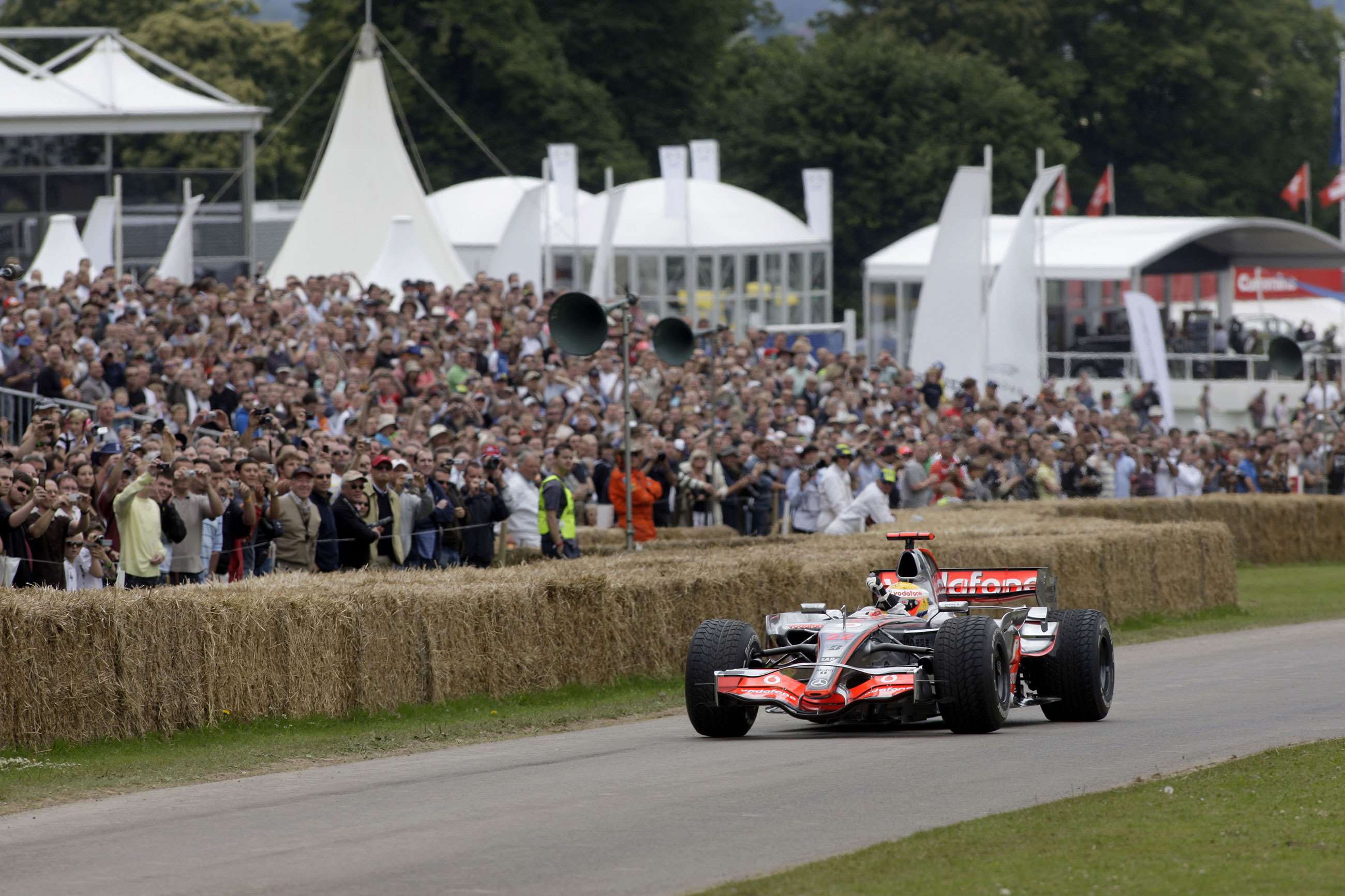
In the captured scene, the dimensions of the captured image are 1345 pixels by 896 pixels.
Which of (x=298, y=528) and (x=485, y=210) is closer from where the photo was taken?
(x=298, y=528)

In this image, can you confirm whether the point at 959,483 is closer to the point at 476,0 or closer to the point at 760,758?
the point at 760,758

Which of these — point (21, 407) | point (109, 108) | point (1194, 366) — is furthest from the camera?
point (1194, 366)

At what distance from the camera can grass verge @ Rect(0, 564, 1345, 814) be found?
476 inches

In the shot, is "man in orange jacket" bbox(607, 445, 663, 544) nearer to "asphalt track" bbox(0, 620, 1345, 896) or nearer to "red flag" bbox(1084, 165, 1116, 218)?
"asphalt track" bbox(0, 620, 1345, 896)

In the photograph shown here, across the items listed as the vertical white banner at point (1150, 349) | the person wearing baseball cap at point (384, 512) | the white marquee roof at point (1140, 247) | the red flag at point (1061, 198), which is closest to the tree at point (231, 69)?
the white marquee roof at point (1140, 247)

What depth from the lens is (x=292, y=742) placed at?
542 inches

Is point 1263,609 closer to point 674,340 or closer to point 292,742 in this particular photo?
point 674,340

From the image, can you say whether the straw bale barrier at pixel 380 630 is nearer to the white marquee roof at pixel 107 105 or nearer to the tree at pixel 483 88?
the white marquee roof at pixel 107 105

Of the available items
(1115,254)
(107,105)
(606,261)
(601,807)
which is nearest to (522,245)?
(606,261)

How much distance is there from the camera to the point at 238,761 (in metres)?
12.9

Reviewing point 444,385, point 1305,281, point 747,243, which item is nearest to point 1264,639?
point 444,385

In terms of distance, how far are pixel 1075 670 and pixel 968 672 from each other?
1622 millimetres

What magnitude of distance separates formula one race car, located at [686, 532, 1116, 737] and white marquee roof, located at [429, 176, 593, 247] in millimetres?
36904

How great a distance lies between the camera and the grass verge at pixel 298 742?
12094mm
